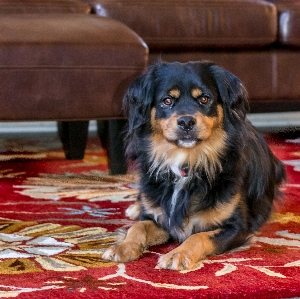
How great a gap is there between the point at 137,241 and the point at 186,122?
357mm

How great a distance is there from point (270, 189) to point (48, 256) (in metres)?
0.81

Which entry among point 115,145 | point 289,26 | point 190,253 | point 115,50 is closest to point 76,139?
point 115,145

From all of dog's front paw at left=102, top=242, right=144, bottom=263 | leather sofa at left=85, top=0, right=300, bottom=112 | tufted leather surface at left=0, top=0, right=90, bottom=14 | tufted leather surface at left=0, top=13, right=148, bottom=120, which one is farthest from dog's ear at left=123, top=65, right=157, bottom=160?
tufted leather surface at left=0, top=0, right=90, bottom=14

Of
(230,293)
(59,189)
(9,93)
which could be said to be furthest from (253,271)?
(9,93)

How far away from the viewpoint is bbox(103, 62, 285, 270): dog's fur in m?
1.72

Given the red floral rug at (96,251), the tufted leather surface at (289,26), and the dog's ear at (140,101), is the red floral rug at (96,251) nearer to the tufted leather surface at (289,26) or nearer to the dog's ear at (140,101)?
the dog's ear at (140,101)

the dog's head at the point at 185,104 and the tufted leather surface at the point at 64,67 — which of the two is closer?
the dog's head at the point at 185,104

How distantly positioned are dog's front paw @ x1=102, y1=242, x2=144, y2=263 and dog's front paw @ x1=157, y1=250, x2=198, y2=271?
0.09 metres

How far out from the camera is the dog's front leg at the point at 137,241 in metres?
1.59

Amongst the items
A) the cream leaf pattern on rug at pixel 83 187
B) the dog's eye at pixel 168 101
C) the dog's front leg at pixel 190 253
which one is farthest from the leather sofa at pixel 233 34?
the dog's front leg at pixel 190 253

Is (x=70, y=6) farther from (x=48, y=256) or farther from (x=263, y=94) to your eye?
(x=48, y=256)

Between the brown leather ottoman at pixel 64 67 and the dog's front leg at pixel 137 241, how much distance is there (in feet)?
2.89

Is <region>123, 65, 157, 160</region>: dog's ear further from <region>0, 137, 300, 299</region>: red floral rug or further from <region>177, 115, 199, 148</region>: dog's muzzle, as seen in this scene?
<region>0, 137, 300, 299</region>: red floral rug

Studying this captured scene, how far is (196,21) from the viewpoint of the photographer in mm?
3121
